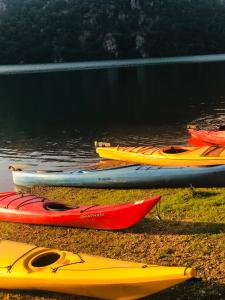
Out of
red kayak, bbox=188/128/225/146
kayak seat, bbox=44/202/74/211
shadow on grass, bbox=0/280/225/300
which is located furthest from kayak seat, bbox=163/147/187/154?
shadow on grass, bbox=0/280/225/300

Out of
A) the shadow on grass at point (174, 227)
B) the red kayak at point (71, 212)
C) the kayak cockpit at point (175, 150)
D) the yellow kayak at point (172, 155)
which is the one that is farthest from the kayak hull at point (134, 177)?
the shadow on grass at point (174, 227)

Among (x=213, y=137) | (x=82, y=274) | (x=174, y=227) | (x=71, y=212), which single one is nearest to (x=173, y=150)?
(x=213, y=137)

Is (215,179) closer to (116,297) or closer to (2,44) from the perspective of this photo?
(116,297)

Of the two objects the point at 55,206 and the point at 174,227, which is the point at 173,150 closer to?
the point at 55,206

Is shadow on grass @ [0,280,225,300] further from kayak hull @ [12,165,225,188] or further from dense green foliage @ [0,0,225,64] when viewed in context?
dense green foliage @ [0,0,225,64]

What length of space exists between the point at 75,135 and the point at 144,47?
141m

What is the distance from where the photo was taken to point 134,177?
1717cm

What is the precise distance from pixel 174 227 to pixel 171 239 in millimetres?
793

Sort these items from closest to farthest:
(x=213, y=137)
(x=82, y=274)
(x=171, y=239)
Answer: (x=82, y=274), (x=171, y=239), (x=213, y=137)

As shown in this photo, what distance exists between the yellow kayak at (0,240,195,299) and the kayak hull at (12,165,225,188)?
7.34 meters

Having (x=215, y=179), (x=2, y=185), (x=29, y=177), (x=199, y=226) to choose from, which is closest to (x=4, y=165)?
(x=2, y=185)

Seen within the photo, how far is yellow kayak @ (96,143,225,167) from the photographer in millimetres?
17547

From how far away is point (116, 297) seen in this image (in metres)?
8.68

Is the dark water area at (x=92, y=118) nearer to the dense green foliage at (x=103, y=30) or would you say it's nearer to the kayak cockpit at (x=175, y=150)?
the kayak cockpit at (x=175, y=150)
